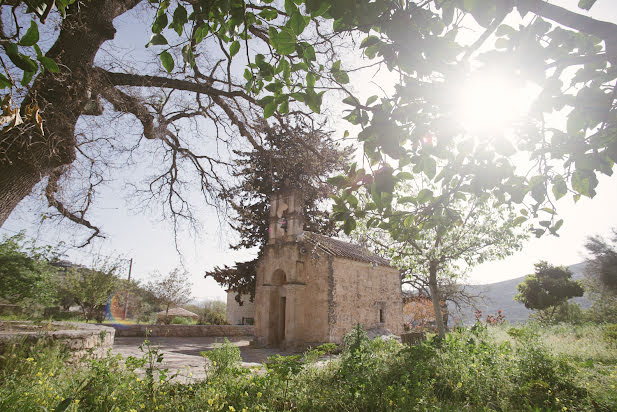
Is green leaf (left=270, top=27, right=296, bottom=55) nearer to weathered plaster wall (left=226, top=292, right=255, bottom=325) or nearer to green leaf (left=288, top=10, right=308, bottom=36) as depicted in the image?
green leaf (left=288, top=10, right=308, bottom=36)

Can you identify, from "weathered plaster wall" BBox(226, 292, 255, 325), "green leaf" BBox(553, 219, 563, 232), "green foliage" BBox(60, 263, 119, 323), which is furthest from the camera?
"weathered plaster wall" BBox(226, 292, 255, 325)

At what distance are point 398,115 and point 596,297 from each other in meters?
29.7

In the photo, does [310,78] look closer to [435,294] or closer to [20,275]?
[435,294]

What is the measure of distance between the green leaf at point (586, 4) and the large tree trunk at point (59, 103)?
14.8 feet

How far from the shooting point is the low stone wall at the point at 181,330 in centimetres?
1698

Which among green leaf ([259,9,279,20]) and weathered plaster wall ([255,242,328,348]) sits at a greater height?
green leaf ([259,9,279,20])

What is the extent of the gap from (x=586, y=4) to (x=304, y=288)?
1497cm

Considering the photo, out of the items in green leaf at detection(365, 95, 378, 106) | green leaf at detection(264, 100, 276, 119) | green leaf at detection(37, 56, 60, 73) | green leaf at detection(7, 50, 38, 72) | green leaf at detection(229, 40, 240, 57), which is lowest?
green leaf at detection(7, 50, 38, 72)

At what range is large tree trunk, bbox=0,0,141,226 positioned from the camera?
3471mm

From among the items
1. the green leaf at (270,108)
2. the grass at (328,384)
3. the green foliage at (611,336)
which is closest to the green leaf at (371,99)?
the green leaf at (270,108)

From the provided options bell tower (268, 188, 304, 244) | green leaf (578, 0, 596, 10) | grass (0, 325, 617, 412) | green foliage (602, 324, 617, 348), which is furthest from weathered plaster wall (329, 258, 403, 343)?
green leaf (578, 0, 596, 10)

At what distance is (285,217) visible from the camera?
16.9 m

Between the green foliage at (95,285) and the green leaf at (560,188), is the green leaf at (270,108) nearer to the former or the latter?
the green leaf at (560,188)

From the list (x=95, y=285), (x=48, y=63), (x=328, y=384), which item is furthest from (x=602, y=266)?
(x=95, y=285)
